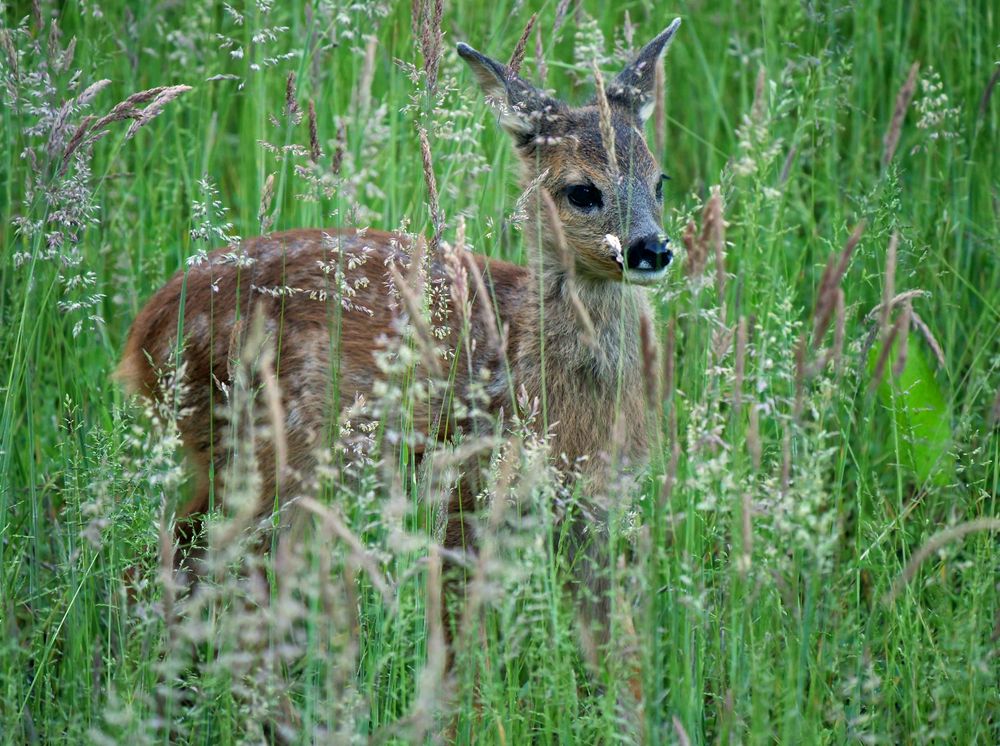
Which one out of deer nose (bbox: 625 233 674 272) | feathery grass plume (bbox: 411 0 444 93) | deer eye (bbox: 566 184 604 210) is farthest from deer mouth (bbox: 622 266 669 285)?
feathery grass plume (bbox: 411 0 444 93)

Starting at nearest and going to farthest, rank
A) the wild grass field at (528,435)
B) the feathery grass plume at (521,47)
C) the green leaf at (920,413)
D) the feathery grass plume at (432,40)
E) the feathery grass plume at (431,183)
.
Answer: the wild grass field at (528,435) → the feathery grass plume at (431,183) → the feathery grass plume at (432,40) → the feathery grass plume at (521,47) → the green leaf at (920,413)

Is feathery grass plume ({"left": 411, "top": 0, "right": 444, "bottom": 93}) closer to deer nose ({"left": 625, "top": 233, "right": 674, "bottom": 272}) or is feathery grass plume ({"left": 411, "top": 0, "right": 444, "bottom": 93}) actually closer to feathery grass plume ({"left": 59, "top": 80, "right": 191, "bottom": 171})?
feathery grass plume ({"left": 59, "top": 80, "right": 191, "bottom": 171})

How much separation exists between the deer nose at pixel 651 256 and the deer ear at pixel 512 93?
687 mm

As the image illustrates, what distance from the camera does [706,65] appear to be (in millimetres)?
5855

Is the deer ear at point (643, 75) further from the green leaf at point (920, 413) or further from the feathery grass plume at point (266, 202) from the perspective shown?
the feathery grass plume at point (266, 202)

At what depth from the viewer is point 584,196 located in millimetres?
4621

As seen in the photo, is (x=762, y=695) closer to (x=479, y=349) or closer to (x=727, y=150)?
(x=479, y=349)

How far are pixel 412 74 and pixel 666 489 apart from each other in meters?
1.53

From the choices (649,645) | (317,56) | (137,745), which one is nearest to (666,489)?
(649,645)

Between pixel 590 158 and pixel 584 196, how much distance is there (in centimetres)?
14

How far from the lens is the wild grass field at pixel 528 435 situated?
2.55 m

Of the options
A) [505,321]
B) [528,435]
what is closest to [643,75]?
[505,321]

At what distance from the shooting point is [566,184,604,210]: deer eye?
4590 mm

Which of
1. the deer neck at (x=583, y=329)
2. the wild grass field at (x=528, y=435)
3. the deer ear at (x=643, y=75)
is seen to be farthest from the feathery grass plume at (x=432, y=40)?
the deer ear at (x=643, y=75)
